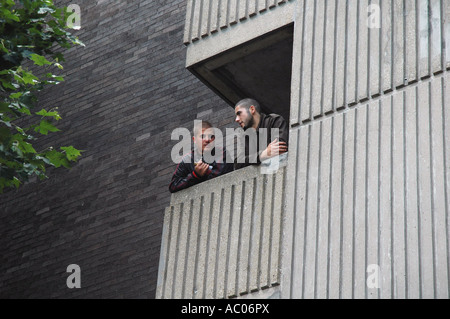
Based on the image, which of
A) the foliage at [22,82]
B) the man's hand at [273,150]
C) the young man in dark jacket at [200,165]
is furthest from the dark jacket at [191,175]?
the foliage at [22,82]

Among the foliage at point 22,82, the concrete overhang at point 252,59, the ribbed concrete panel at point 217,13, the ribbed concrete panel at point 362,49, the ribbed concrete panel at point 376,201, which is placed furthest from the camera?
the foliage at point 22,82

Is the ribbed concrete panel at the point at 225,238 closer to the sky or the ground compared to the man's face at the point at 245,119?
closer to the ground

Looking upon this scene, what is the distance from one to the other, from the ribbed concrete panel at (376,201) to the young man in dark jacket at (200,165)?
0.99m

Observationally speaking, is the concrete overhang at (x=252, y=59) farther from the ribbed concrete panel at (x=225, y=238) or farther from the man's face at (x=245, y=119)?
the ribbed concrete panel at (x=225, y=238)

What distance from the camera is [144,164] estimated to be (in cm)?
1445

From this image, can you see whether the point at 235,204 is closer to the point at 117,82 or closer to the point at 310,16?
the point at 310,16

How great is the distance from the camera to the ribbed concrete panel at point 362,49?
23.4 ft

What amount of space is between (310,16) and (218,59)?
1127 millimetres

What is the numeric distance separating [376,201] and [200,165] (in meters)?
1.96

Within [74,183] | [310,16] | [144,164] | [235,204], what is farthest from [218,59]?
[74,183]

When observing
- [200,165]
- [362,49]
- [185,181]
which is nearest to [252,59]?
[200,165]

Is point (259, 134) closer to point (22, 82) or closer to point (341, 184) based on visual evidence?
Result: point (341, 184)

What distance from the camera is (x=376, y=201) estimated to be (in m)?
6.77

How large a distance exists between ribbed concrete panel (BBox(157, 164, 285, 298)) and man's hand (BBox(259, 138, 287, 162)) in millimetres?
135
